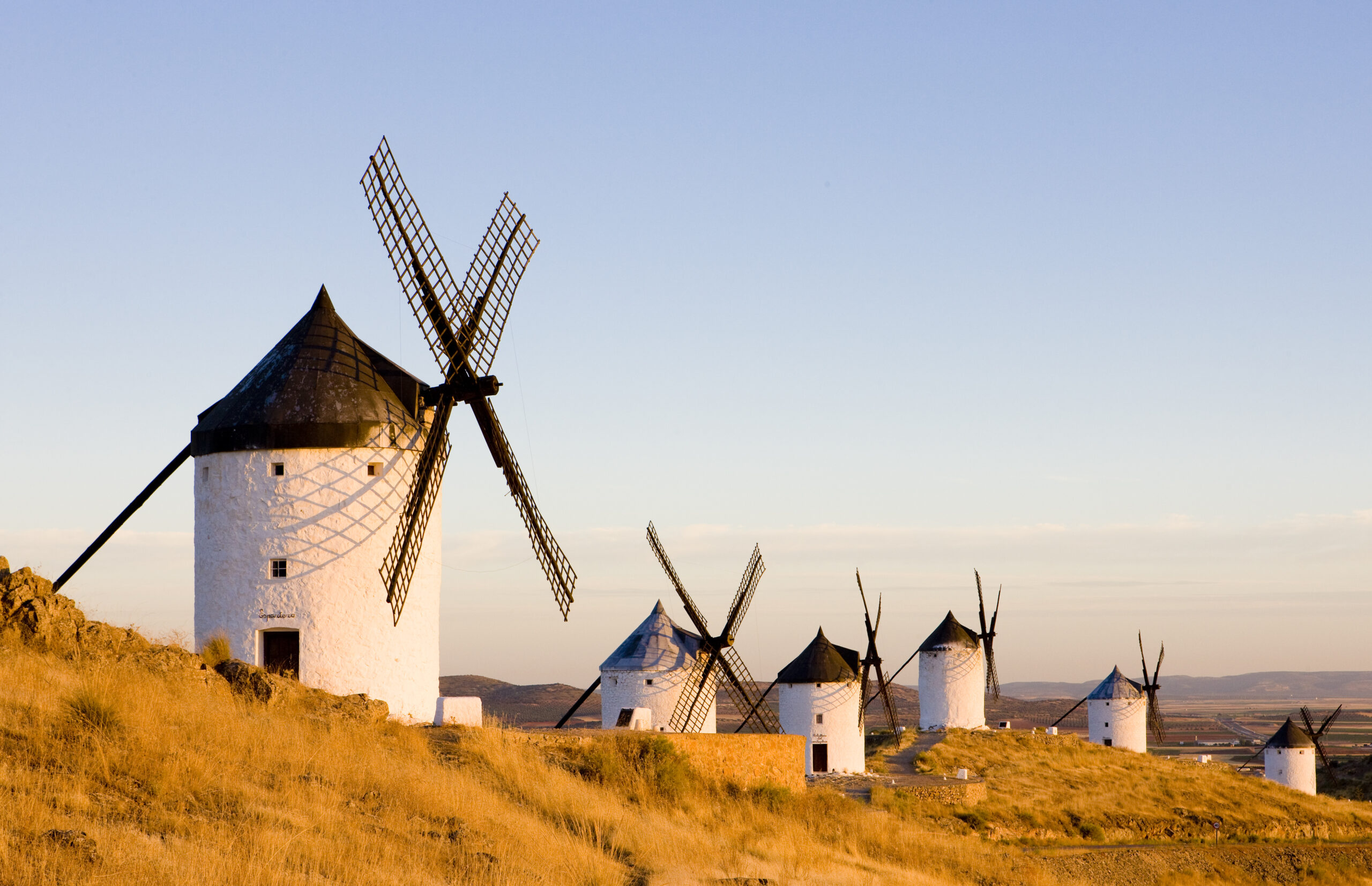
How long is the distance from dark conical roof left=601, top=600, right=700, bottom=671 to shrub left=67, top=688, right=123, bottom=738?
20898 millimetres

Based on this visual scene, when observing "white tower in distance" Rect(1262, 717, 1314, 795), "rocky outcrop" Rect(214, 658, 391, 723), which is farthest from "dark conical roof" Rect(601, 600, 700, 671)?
"white tower in distance" Rect(1262, 717, 1314, 795)

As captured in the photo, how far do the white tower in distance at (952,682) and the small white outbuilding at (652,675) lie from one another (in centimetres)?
1462

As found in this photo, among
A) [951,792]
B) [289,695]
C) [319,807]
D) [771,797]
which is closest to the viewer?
[319,807]

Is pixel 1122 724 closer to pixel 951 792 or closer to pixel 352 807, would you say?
pixel 951 792

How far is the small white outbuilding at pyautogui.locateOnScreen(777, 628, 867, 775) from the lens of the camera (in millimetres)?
34656

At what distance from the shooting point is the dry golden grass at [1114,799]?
104 feet

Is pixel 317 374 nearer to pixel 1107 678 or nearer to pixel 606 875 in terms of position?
pixel 606 875

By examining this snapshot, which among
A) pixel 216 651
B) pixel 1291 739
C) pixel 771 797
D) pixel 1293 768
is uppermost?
pixel 216 651

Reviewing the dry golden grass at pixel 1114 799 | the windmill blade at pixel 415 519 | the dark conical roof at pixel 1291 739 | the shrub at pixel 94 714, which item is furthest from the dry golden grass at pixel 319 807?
the dark conical roof at pixel 1291 739

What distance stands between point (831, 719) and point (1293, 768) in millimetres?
19340

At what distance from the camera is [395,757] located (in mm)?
13797

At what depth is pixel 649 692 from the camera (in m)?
32.0

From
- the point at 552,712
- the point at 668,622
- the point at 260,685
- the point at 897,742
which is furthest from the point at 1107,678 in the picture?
the point at 552,712

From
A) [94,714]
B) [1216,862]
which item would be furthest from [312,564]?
[1216,862]
